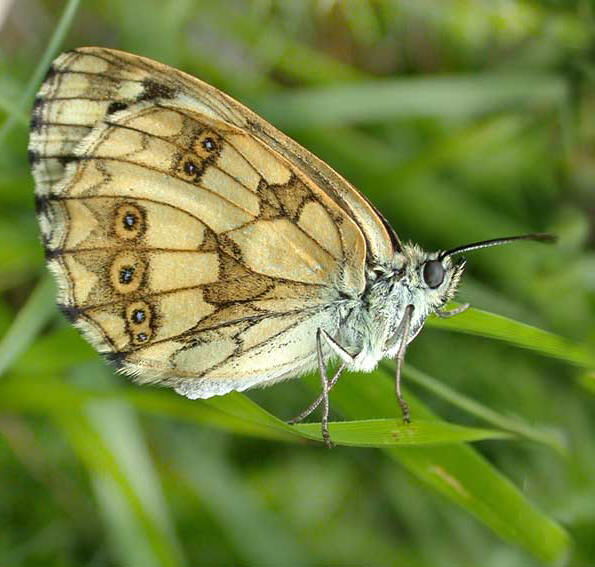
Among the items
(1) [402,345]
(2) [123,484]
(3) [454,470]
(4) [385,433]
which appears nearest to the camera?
(4) [385,433]

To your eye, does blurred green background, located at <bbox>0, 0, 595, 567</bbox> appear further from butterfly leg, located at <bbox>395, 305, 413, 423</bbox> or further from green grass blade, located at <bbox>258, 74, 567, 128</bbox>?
butterfly leg, located at <bbox>395, 305, 413, 423</bbox>

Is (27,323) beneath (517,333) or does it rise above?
beneath

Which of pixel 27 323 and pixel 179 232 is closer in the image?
pixel 179 232

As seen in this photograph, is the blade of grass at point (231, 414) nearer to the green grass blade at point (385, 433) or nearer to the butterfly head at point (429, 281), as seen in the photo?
the green grass blade at point (385, 433)

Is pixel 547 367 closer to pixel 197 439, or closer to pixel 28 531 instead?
pixel 197 439

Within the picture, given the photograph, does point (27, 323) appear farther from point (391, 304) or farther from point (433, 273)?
point (433, 273)

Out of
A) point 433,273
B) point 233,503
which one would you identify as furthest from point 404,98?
point 233,503

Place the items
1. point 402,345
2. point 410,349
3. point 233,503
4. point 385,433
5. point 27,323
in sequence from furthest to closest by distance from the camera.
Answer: point 410,349
point 233,503
point 27,323
point 402,345
point 385,433

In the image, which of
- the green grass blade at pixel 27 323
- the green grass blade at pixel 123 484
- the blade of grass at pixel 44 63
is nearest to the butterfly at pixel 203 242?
the blade of grass at pixel 44 63
